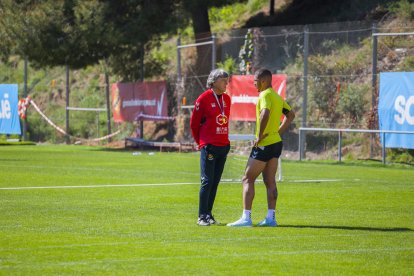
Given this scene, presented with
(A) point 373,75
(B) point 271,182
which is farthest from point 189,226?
(A) point 373,75

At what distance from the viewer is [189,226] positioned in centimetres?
1394

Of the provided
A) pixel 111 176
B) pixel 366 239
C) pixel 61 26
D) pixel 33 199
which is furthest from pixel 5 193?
pixel 61 26

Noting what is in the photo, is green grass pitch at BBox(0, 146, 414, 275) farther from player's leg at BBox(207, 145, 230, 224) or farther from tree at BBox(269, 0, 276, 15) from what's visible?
tree at BBox(269, 0, 276, 15)

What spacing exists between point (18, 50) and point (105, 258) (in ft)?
107

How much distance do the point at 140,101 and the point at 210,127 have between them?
27395 millimetres

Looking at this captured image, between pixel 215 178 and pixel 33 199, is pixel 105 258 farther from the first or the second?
pixel 33 199

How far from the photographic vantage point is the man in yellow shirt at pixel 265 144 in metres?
14.0

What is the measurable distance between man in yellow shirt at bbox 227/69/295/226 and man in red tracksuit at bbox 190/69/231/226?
50cm

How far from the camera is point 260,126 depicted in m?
14.0

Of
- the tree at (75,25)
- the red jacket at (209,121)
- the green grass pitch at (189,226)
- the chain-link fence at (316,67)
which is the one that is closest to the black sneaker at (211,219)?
the green grass pitch at (189,226)

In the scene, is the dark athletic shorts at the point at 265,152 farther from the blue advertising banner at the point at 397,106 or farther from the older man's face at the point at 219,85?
the blue advertising banner at the point at 397,106

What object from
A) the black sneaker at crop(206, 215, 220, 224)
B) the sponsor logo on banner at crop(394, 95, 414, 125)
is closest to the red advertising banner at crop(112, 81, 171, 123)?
the sponsor logo on banner at crop(394, 95, 414, 125)

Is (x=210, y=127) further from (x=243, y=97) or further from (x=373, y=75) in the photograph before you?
(x=243, y=97)

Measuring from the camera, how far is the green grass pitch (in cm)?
1045
